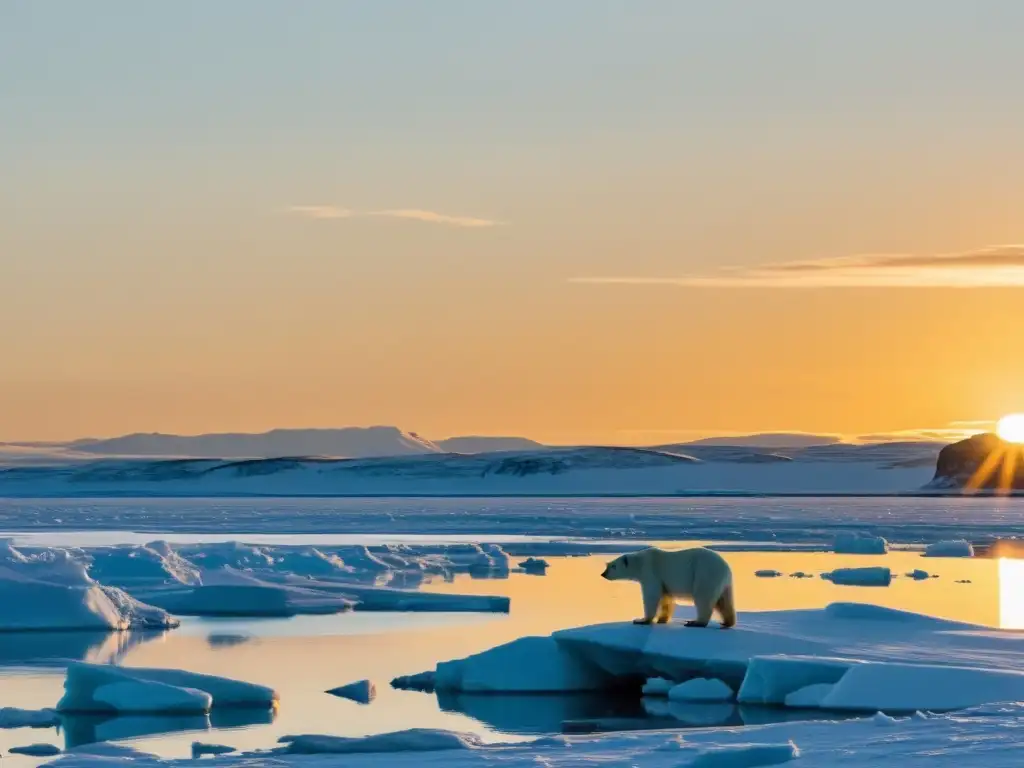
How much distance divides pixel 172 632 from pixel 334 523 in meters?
27.2

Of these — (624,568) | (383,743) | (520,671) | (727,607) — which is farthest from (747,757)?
(624,568)

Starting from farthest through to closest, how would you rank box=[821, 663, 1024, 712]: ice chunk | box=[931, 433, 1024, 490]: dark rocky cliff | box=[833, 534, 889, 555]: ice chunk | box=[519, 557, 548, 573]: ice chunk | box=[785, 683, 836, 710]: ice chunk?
box=[931, 433, 1024, 490]: dark rocky cliff, box=[833, 534, 889, 555]: ice chunk, box=[519, 557, 548, 573]: ice chunk, box=[785, 683, 836, 710]: ice chunk, box=[821, 663, 1024, 712]: ice chunk

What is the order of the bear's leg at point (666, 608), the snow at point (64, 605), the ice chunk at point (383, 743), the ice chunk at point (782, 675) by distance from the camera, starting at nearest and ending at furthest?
1. the ice chunk at point (383, 743)
2. the ice chunk at point (782, 675)
3. the bear's leg at point (666, 608)
4. the snow at point (64, 605)

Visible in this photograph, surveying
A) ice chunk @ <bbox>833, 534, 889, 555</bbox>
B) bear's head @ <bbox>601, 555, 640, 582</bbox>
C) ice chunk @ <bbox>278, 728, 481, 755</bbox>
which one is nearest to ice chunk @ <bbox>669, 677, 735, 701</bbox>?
bear's head @ <bbox>601, 555, 640, 582</bbox>

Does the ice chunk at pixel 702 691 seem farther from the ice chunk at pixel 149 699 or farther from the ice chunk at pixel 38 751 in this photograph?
the ice chunk at pixel 38 751

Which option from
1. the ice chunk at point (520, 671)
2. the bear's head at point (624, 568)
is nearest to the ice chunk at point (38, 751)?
the ice chunk at point (520, 671)

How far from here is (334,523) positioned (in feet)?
139

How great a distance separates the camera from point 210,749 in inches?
341

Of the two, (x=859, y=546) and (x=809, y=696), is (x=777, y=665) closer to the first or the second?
(x=809, y=696)

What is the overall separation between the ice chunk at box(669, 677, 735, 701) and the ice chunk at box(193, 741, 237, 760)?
3.03 meters

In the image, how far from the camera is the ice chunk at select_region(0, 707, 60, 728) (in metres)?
9.59

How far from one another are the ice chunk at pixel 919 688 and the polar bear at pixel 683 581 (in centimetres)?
163

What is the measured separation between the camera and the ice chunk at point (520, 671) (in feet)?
35.8

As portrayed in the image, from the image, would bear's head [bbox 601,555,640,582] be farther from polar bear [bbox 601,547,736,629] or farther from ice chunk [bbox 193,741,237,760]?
ice chunk [bbox 193,741,237,760]
